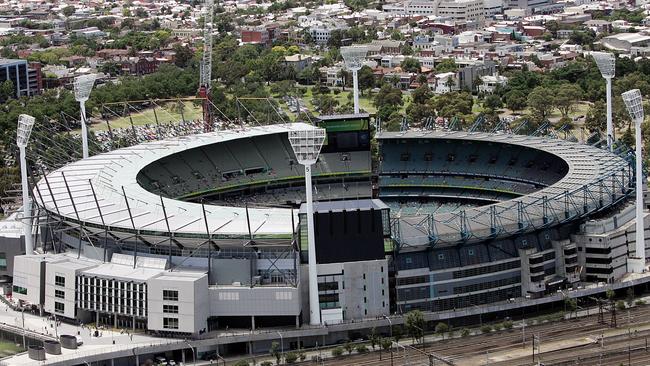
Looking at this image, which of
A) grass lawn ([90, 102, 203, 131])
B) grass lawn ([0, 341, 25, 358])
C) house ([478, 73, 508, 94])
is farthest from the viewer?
house ([478, 73, 508, 94])

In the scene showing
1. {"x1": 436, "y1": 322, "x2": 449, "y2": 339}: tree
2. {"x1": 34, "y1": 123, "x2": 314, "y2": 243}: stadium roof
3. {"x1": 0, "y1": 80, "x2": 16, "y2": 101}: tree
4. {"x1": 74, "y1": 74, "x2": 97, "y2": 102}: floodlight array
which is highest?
{"x1": 74, "y1": 74, "x2": 97, "y2": 102}: floodlight array

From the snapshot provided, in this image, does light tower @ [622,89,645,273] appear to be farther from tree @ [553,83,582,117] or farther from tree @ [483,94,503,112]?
tree @ [483,94,503,112]

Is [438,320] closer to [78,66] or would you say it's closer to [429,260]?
[429,260]

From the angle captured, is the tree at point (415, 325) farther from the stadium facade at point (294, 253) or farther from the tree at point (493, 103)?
the tree at point (493, 103)

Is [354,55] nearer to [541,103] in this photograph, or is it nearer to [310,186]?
[310,186]

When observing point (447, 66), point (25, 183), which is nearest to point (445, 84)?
point (447, 66)

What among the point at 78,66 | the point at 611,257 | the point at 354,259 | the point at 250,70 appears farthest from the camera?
the point at 78,66

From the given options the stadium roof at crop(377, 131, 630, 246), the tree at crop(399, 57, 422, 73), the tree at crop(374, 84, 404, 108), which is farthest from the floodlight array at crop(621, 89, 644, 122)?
the tree at crop(399, 57, 422, 73)

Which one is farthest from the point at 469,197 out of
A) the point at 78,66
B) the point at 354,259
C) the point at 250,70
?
the point at 78,66
